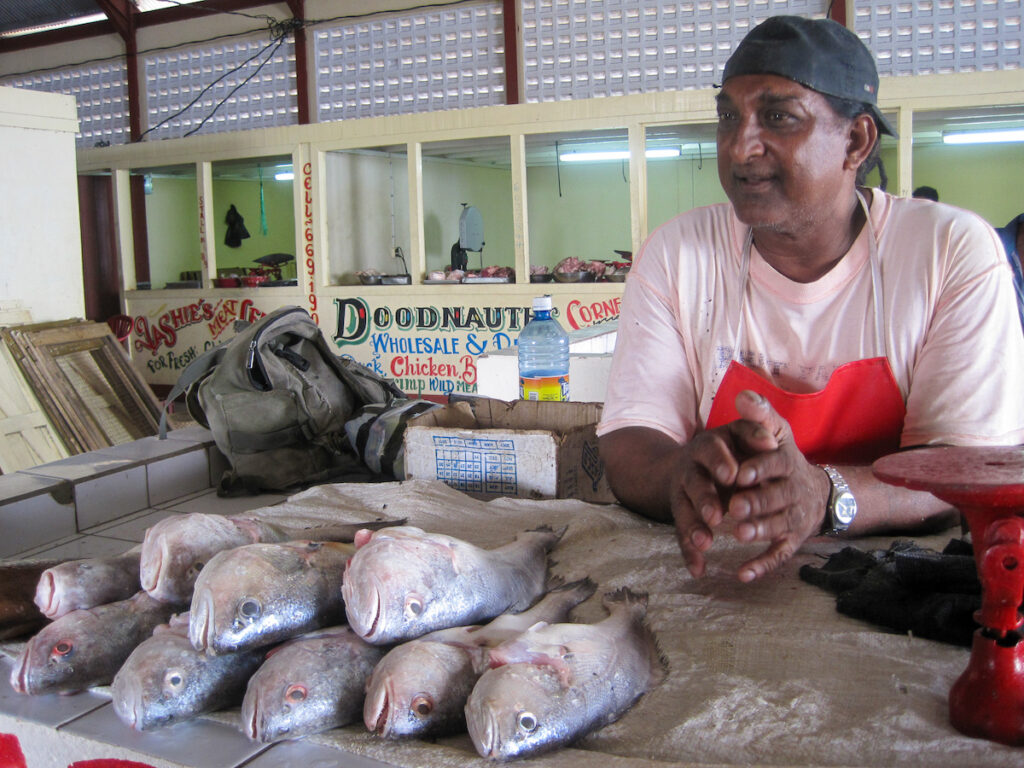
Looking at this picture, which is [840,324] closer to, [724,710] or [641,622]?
[641,622]

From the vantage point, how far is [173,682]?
1.35 m

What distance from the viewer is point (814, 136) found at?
1816 mm

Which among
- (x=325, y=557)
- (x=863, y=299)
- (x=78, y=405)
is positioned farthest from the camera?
(x=78, y=405)

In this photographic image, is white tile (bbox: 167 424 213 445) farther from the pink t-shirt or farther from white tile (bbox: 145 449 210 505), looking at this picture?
the pink t-shirt

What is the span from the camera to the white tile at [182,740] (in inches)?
50.1

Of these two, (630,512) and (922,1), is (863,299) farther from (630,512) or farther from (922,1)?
(922,1)

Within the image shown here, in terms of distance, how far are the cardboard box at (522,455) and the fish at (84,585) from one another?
107cm

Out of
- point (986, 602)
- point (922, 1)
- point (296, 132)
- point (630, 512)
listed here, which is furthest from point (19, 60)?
point (986, 602)

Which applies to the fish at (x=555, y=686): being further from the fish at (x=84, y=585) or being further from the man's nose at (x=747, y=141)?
the man's nose at (x=747, y=141)

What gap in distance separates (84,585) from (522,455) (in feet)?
4.21

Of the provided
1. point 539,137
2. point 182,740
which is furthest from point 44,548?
point 539,137

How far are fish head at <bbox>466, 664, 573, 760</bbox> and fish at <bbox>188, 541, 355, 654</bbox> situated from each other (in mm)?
381

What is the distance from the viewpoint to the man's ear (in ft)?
6.19

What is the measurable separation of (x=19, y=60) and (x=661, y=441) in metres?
15.1
